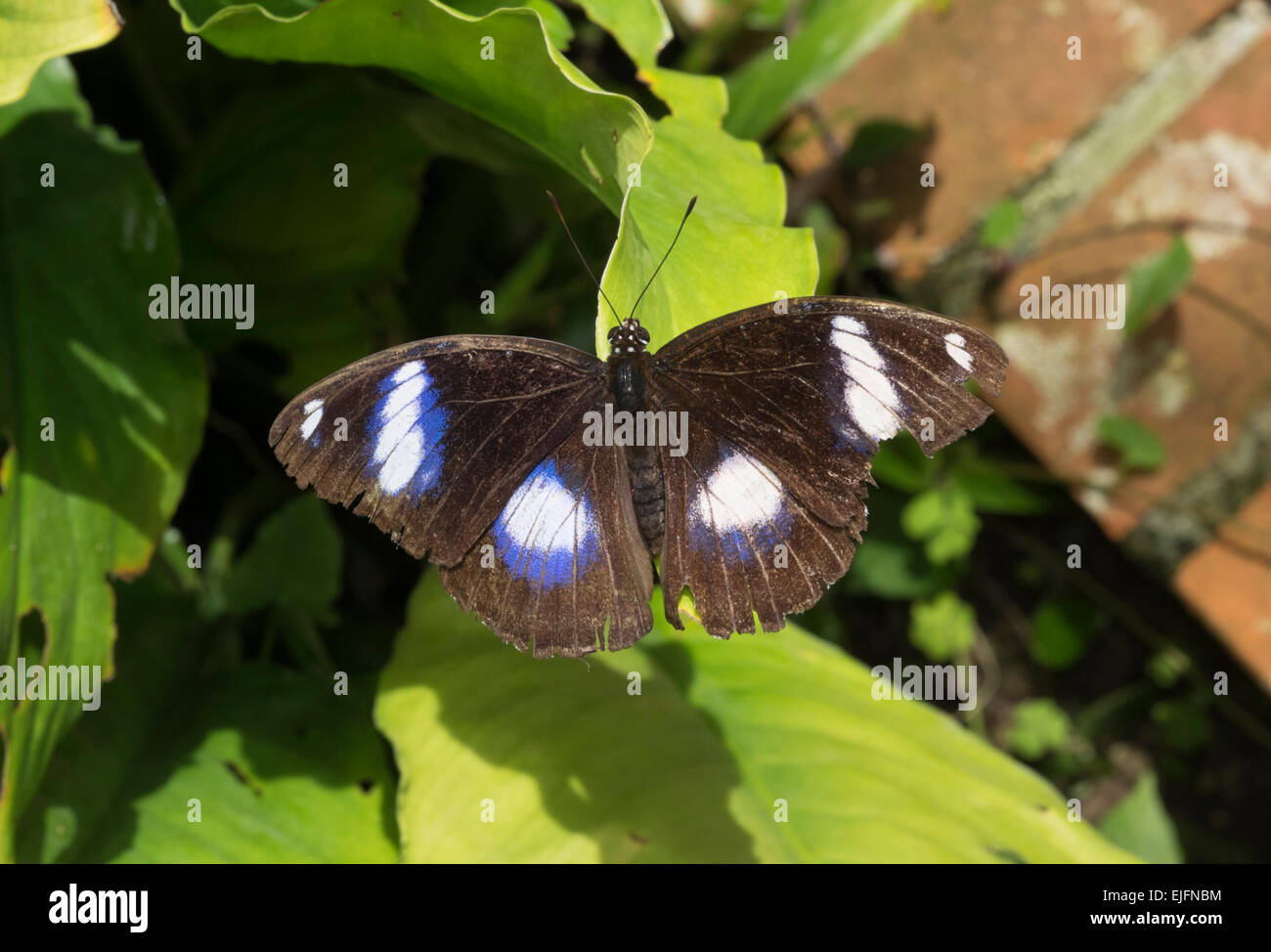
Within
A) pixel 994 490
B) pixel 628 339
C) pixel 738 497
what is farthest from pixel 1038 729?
pixel 628 339

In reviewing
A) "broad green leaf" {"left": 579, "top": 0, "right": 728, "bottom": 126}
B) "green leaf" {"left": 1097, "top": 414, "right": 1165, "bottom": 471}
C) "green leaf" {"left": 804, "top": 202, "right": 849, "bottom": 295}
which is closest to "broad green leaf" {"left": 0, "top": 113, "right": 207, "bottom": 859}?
"broad green leaf" {"left": 579, "top": 0, "right": 728, "bottom": 126}

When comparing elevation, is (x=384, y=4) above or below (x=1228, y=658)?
above

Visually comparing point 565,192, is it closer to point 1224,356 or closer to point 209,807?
point 209,807

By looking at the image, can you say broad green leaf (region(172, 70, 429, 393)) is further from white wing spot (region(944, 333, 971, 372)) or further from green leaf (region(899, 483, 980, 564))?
green leaf (region(899, 483, 980, 564))

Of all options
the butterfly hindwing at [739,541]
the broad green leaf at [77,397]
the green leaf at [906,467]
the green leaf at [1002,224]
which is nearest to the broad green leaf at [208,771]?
the broad green leaf at [77,397]

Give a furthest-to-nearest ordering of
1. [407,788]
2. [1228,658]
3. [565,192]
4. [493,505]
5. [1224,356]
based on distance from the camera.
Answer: [1228,658]
[1224,356]
[565,192]
[407,788]
[493,505]

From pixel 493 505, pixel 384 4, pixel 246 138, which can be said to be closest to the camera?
pixel 384 4
